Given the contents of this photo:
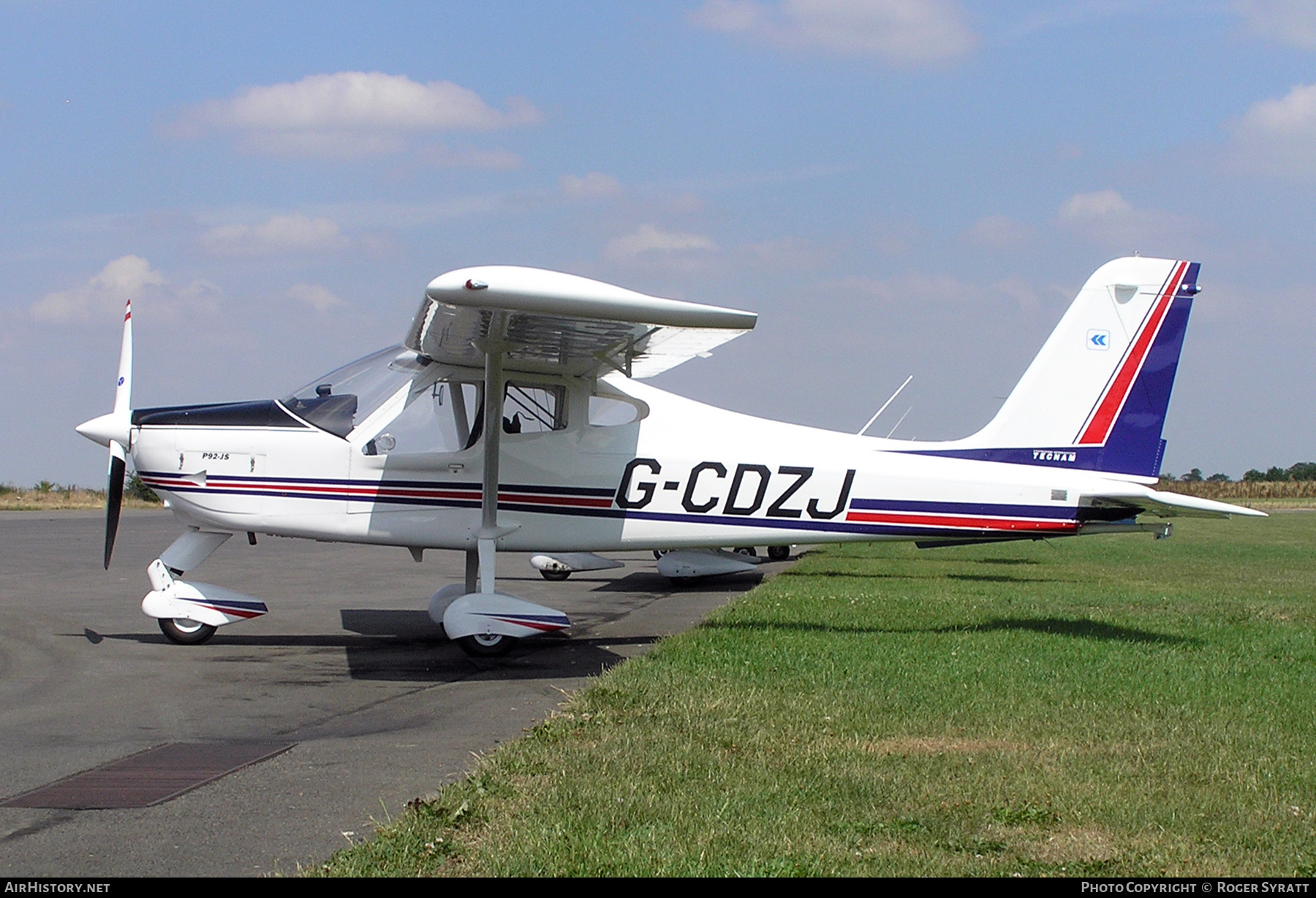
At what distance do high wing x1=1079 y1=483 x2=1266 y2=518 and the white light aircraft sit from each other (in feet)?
0.08

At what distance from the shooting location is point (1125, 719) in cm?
618

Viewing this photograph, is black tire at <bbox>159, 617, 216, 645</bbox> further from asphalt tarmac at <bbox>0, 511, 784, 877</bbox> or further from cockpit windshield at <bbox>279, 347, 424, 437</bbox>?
cockpit windshield at <bbox>279, 347, 424, 437</bbox>

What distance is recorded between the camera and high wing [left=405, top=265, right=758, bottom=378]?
6.85 metres

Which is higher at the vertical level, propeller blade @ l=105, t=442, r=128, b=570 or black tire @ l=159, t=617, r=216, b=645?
propeller blade @ l=105, t=442, r=128, b=570

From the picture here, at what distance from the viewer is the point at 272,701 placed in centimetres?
716

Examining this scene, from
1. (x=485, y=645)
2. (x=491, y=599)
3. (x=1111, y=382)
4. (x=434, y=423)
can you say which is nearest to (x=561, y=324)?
(x=434, y=423)

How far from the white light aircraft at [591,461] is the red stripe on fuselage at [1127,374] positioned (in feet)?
0.05

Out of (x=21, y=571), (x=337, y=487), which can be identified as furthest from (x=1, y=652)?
(x=21, y=571)

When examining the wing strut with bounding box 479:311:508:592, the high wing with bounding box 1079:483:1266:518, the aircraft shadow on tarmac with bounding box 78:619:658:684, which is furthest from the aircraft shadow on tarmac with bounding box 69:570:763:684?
the high wing with bounding box 1079:483:1266:518

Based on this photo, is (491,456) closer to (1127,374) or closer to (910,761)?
(910,761)

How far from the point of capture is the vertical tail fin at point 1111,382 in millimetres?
10156

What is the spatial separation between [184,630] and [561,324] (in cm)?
418

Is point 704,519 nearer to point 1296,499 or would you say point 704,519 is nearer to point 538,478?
point 538,478

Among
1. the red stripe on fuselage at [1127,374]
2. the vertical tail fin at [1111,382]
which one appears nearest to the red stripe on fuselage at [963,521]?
the vertical tail fin at [1111,382]
